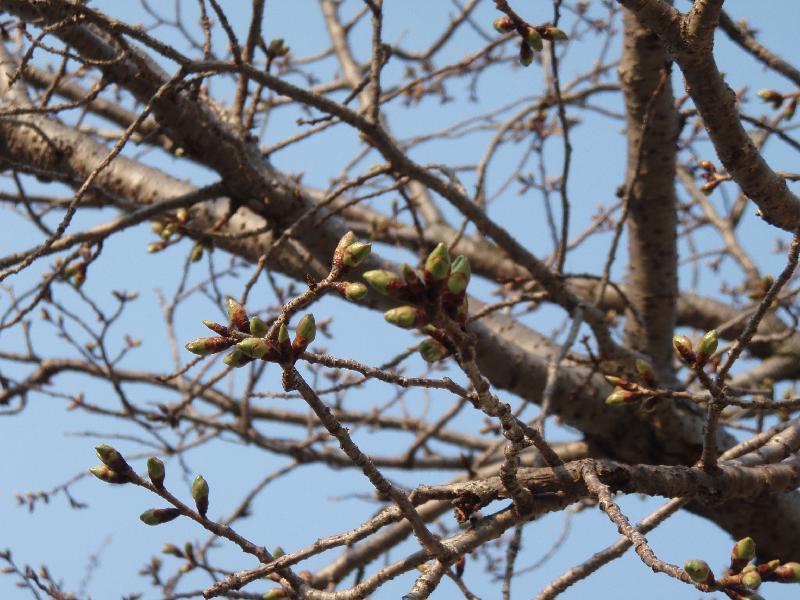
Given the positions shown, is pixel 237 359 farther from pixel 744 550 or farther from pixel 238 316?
pixel 744 550

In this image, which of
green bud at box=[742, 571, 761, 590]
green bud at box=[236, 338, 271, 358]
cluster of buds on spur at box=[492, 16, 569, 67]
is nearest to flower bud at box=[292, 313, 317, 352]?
green bud at box=[236, 338, 271, 358]

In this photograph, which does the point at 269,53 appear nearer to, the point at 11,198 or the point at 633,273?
the point at 11,198

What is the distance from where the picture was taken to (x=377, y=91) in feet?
8.39

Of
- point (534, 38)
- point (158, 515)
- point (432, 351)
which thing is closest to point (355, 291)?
point (432, 351)

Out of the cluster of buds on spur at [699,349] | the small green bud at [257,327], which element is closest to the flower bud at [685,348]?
the cluster of buds on spur at [699,349]

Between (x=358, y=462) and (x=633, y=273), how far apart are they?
2316 millimetres

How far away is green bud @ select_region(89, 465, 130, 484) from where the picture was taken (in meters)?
1.38

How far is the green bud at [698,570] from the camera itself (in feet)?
3.86

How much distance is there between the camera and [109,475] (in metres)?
1.39

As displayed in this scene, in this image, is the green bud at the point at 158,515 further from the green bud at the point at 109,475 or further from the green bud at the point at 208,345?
the green bud at the point at 208,345

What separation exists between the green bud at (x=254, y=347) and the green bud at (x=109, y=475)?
56cm

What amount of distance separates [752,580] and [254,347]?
32.6 inches

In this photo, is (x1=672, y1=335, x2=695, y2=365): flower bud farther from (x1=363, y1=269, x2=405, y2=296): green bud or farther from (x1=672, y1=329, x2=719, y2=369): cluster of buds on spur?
(x1=363, y1=269, x2=405, y2=296): green bud

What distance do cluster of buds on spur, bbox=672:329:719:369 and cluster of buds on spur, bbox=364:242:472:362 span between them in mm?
708
